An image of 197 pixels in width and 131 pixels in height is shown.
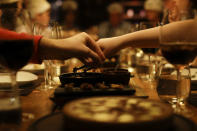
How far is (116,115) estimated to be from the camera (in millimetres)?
637

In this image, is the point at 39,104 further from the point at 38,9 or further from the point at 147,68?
the point at 38,9

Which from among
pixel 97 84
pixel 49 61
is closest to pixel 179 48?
pixel 97 84

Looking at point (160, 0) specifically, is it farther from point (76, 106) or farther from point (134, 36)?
point (76, 106)

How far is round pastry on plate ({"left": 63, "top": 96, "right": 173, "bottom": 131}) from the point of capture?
0.57 m

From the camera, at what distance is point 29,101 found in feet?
3.65

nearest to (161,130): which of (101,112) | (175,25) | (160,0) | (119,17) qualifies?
(101,112)

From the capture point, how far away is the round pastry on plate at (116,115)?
571 mm

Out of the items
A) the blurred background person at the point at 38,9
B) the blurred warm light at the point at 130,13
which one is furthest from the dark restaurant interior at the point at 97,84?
the blurred warm light at the point at 130,13

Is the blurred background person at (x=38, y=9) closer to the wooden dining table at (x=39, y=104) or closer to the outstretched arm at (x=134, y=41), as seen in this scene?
the outstretched arm at (x=134, y=41)

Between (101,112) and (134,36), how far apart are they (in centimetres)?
93

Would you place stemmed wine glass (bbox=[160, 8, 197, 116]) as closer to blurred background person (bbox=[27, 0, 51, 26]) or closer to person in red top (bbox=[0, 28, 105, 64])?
person in red top (bbox=[0, 28, 105, 64])

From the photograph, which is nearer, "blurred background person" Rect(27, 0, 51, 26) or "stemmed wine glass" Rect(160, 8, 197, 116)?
"stemmed wine glass" Rect(160, 8, 197, 116)

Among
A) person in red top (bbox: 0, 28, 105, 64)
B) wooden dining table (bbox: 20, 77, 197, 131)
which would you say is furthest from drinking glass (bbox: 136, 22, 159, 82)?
person in red top (bbox: 0, 28, 105, 64)

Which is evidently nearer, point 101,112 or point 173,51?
point 101,112
